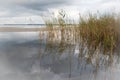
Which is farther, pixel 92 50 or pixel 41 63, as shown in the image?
pixel 92 50

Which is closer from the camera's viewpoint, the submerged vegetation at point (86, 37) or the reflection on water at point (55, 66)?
the reflection on water at point (55, 66)

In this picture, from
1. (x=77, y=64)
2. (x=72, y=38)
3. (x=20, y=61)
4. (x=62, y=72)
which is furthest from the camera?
(x=72, y=38)

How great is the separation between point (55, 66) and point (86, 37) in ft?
8.04

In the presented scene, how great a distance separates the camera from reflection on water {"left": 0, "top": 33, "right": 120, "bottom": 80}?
704 centimetres

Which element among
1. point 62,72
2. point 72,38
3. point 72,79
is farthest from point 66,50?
point 72,79

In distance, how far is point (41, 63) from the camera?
8.32m

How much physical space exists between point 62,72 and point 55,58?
158 cm

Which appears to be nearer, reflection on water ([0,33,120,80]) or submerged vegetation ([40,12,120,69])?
reflection on water ([0,33,120,80])

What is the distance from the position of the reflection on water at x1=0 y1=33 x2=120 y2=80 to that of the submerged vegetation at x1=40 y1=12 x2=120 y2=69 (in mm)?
142

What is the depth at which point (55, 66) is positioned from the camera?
8.06 m

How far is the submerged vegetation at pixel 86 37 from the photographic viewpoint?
9.20m

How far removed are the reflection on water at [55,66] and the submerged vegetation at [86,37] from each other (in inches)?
5.6

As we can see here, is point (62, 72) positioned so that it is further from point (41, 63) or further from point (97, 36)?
point (97, 36)

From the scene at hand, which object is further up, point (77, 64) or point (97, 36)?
point (97, 36)
